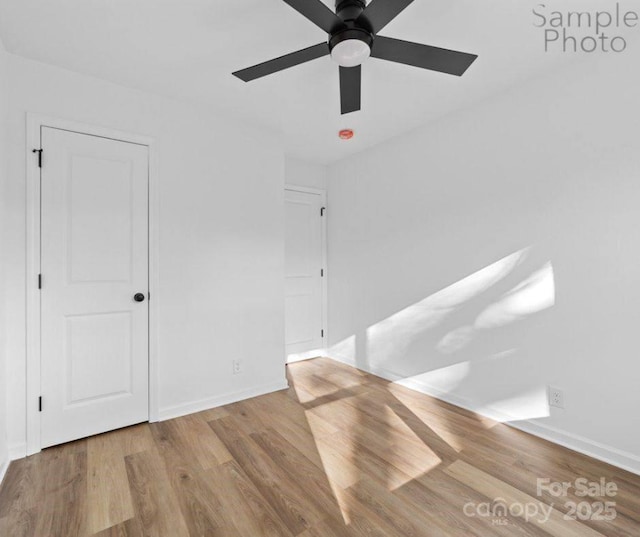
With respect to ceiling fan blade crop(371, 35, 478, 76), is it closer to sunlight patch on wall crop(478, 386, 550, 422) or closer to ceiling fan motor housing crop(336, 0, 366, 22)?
ceiling fan motor housing crop(336, 0, 366, 22)

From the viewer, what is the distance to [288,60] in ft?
5.70

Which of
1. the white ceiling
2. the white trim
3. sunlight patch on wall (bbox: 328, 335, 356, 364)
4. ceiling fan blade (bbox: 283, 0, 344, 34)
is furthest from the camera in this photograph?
sunlight patch on wall (bbox: 328, 335, 356, 364)

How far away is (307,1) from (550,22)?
145 cm

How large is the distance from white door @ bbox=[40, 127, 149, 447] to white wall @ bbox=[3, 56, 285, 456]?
0.13 m

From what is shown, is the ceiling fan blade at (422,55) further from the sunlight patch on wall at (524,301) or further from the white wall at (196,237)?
the white wall at (196,237)

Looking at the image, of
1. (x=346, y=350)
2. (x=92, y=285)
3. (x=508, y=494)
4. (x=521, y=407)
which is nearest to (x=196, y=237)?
(x=92, y=285)

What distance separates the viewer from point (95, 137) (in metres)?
2.36

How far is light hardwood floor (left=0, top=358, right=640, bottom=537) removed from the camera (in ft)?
5.12

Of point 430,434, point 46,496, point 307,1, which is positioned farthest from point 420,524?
point 307,1

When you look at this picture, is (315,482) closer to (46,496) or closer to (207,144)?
(46,496)

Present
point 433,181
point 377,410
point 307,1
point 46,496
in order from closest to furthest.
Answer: point 307,1
point 46,496
point 377,410
point 433,181

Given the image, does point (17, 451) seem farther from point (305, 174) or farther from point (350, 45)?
point (305, 174)

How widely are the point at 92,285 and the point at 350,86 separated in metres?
2.17

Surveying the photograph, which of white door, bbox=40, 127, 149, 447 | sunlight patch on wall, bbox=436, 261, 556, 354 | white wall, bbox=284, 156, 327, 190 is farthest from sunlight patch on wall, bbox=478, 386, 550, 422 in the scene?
white wall, bbox=284, 156, 327, 190
